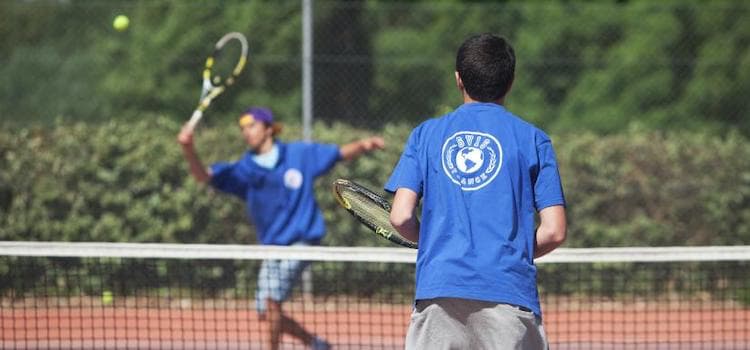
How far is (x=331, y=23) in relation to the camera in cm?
945

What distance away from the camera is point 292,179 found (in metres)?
6.25

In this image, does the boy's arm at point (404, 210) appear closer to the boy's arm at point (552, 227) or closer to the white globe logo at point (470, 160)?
the white globe logo at point (470, 160)

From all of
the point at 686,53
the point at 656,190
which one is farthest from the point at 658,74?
the point at 656,190

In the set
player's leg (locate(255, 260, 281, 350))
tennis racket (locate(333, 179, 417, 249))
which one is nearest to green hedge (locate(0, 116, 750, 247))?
player's leg (locate(255, 260, 281, 350))

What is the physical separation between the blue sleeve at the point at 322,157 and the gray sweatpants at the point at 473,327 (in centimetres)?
336

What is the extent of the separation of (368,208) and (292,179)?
257 cm

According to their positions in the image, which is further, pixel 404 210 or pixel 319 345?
pixel 319 345

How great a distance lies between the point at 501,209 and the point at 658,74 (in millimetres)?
8639

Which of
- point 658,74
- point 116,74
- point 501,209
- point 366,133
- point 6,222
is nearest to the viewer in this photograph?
point 501,209

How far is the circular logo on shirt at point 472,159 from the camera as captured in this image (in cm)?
291

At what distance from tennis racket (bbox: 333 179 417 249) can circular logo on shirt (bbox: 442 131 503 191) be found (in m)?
0.73

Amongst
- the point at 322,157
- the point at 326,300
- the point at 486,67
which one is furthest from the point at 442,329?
the point at 326,300

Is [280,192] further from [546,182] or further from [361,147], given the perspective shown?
[546,182]

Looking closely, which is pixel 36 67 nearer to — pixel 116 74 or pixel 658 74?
pixel 116 74
